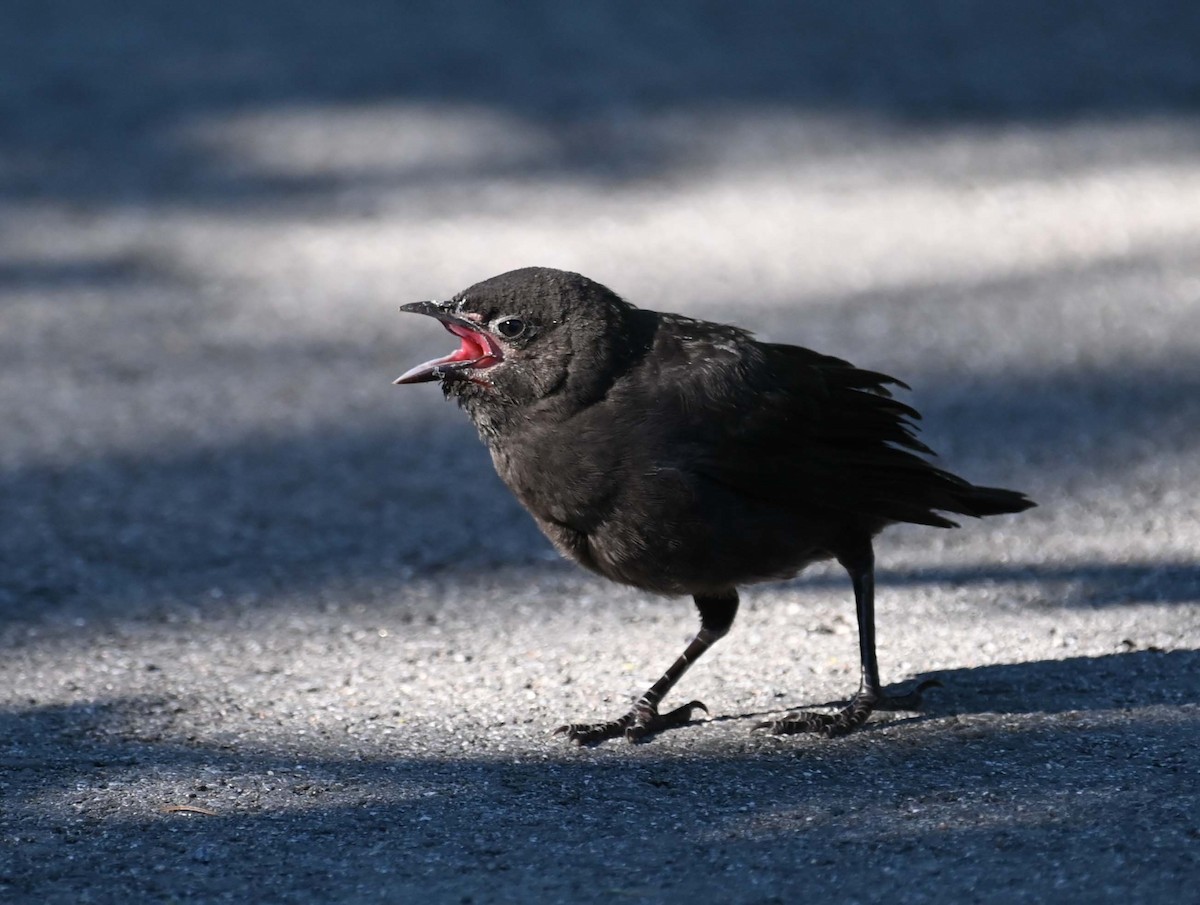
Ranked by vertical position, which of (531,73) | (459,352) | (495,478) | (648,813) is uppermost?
(531,73)

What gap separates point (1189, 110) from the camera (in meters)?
11.9

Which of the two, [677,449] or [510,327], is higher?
[510,327]

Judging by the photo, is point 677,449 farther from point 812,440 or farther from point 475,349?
point 475,349

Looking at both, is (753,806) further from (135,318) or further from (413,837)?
(135,318)

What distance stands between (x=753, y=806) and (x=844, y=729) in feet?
2.09

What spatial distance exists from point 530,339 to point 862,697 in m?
1.37

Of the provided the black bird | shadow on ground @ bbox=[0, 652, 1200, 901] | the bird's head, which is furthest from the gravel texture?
the bird's head

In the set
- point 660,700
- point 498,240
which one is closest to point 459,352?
point 660,700

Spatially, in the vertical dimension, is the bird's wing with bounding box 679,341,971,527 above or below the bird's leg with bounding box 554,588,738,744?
above

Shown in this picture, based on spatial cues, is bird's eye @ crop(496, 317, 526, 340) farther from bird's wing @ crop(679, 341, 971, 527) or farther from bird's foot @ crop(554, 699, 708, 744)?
bird's foot @ crop(554, 699, 708, 744)

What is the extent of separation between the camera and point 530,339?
4.64 metres

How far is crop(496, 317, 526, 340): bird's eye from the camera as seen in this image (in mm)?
4656

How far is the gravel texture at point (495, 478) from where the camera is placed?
4012 mm

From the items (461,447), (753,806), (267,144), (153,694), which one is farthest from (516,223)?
(753,806)
